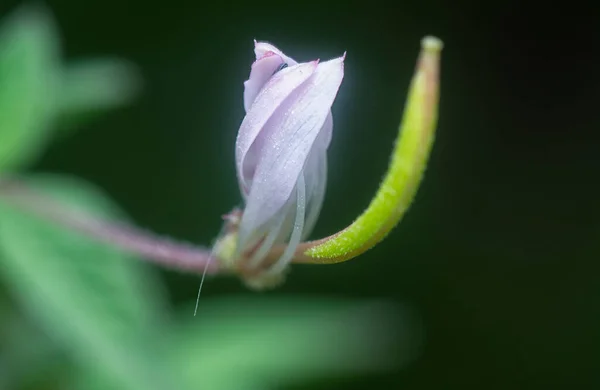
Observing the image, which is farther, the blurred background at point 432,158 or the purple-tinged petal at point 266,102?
the blurred background at point 432,158

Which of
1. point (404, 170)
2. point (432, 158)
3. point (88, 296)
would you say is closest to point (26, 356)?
point (88, 296)

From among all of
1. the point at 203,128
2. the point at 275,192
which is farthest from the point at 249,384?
the point at 203,128

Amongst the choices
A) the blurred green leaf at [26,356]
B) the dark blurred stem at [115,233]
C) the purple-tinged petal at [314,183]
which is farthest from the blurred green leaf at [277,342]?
the purple-tinged petal at [314,183]

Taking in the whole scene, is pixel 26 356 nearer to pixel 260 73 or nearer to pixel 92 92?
pixel 92 92

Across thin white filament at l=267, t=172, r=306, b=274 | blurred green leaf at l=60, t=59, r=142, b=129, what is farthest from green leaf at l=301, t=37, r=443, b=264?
blurred green leaf at l=60, t=59, r=142, b=129

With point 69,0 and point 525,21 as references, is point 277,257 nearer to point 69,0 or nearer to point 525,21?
point 69,0

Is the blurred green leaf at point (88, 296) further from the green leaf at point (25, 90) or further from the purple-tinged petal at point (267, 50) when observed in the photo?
the purple-tinged petal at point (267, 50)
